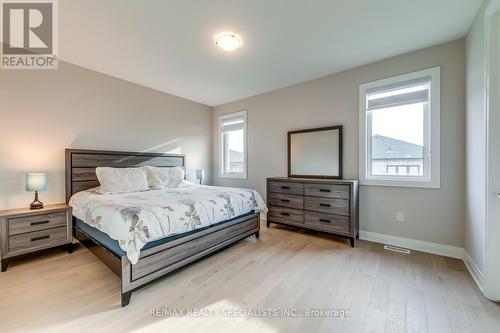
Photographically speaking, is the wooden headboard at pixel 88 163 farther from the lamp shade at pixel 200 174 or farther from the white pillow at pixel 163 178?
the lamp shade at pixel 200 174

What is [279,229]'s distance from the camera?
12.0ft

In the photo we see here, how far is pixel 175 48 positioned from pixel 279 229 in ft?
10.1

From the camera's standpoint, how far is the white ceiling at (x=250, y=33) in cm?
198

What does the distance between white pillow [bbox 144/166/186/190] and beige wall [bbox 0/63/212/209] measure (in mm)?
625

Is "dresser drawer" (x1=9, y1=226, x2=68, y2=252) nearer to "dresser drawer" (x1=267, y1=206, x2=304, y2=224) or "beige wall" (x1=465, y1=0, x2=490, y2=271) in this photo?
"dresser drawer" (x1=267, y1=206, x2=304, y2=224)

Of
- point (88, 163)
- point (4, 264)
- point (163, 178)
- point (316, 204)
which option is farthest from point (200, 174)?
point (4, 264)

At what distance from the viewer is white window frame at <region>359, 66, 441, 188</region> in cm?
259

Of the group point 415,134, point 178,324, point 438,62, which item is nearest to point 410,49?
point 438,62

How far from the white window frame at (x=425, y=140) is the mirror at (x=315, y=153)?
37cm

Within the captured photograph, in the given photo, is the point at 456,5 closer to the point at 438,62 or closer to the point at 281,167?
the point at 438,62

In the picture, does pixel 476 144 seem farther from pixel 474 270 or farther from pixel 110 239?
pixel 110 239

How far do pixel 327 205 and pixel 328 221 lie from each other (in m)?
0.23

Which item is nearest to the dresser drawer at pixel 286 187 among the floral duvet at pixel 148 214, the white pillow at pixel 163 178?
the floral duvet at pixel 148 214

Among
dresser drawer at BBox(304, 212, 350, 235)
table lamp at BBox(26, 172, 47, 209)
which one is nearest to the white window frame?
dresser drawer at BBox(304, 212, 350, 235)
